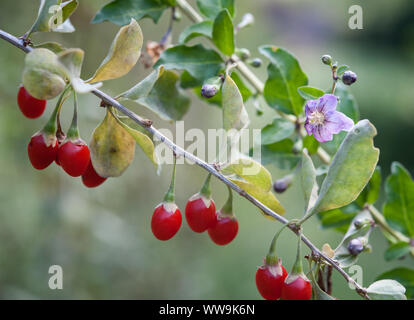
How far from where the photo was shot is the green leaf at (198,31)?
93 centimetres

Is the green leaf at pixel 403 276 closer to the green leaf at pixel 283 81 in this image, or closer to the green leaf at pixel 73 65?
the green leaf at pixel 283 81

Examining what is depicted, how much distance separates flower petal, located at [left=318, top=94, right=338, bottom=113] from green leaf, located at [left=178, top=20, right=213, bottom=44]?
0.33 metres

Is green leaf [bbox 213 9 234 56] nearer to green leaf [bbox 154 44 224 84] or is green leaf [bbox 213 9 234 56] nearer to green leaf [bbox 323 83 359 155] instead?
green leaf [bbox 154 44 224 84]

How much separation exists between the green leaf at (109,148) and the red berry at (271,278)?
0.89ft

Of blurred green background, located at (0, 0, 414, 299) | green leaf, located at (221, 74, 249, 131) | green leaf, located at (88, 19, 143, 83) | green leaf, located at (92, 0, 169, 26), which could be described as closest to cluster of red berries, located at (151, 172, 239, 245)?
green leaf, located at (221, 74, 249, 131)

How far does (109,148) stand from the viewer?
2.33 ft

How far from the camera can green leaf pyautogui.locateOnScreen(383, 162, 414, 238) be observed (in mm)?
970

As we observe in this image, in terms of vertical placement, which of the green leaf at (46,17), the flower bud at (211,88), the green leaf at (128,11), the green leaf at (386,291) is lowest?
the green leaf at (386,291)

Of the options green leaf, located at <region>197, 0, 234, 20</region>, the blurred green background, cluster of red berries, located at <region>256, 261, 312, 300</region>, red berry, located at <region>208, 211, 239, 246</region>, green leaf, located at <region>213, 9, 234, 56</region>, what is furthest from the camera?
the blurred green background

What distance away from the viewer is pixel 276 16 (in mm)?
8695

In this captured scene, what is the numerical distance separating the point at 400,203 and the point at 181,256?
1.85 meters

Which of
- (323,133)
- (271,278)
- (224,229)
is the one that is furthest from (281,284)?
(323,133)

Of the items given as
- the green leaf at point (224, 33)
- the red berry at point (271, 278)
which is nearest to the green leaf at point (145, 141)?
the red berry at point (271, 278)

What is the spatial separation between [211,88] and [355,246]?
0.34m
